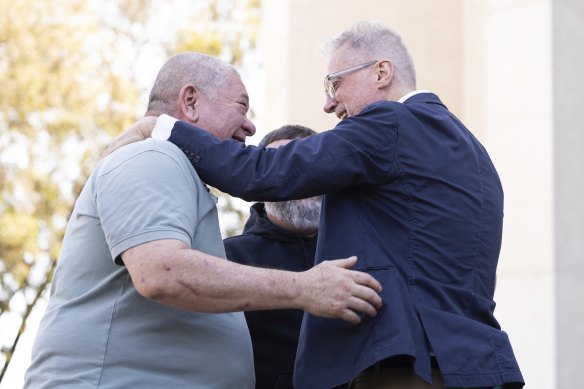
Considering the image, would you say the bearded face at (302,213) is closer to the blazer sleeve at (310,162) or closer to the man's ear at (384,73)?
the man's ear at (384,73)

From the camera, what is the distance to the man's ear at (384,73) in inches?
152

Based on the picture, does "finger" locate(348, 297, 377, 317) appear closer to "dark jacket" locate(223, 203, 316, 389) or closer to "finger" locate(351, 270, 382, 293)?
"finger" locate(351, 270, 382, 293)

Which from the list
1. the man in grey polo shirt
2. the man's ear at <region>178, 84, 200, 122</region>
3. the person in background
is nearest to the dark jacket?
the person in background

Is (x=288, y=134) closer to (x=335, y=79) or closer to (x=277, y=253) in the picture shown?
(x=277, y=253)

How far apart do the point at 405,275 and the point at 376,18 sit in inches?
293

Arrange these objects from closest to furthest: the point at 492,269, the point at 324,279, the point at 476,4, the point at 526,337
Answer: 1. the point at 324,279
2. the point at 492,269
3. the point at 526,337
4. the point at 476,4

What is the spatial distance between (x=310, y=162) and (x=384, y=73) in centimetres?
64

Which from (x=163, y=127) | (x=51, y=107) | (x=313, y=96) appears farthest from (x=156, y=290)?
(x=51, y=107)

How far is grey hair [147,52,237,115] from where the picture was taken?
150 inches

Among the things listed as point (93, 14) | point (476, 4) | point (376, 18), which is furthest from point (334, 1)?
point (93, 14)

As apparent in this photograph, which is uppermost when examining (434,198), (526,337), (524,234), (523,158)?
(434,198)

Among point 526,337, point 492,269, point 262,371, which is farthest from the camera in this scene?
point 526,337

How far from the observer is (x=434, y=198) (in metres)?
3.46

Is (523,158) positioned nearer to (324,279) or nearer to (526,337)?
(526,337)
